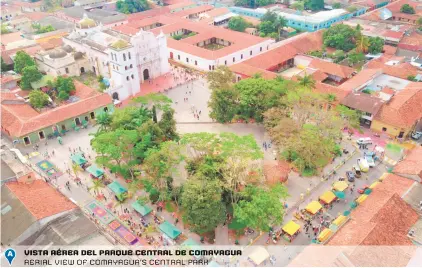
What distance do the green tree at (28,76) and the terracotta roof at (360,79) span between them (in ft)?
138

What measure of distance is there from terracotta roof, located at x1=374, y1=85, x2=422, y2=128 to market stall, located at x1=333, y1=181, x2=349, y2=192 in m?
12.5

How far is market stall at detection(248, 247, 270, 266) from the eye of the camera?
2861 centimetres

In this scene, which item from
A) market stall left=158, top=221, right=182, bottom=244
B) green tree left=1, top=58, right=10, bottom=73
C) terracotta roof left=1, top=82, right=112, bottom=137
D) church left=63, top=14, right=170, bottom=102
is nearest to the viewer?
market stall left=158, top=221, right=182, bottom=244

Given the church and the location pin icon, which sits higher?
the church

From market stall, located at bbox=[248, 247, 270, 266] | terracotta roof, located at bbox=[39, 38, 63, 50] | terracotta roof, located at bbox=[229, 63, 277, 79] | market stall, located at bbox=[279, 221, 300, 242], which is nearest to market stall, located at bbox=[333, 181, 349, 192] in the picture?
market stall, located at bbox=[279, 221, 300, 242]

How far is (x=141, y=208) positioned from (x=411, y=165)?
2564 cm

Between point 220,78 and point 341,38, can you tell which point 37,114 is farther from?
point 341,38

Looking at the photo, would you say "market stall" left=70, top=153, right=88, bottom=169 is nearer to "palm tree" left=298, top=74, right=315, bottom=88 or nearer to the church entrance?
the church entrance

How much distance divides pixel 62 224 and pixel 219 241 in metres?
12.8

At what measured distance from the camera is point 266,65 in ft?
194

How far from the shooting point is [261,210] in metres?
28.4

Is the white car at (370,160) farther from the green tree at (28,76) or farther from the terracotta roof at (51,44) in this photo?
the terracotta roof at (51,44)

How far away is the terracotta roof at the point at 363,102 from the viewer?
1754 inches

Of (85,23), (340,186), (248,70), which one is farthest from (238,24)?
(340,186)
